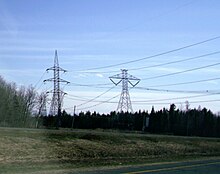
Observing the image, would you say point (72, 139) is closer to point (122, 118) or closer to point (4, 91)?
point (4, 91)

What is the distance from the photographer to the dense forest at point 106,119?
66.2 meters

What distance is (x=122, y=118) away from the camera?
87.1 metres

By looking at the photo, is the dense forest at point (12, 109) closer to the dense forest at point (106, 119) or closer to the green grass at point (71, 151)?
the dense forest at point (106, 119)

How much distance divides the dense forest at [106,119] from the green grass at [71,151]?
29.3m

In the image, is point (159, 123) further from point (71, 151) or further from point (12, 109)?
point (71, 151)

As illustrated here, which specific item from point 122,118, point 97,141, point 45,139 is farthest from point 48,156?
point 122,118

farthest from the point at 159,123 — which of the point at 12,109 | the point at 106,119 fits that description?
the point at 12,109

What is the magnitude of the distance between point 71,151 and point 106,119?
79358 millimetres

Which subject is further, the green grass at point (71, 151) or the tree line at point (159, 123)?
the tree line at point (159, 123)

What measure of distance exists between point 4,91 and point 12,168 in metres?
47.4

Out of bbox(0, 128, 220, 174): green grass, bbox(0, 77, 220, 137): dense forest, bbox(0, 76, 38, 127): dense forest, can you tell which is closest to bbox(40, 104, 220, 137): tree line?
bbox(0, 77, 220, 137): dense forest

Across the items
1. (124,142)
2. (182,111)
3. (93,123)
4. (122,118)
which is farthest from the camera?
(182,111)

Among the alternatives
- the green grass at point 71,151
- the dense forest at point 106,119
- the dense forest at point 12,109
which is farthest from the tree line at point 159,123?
the green grass at point 71,151

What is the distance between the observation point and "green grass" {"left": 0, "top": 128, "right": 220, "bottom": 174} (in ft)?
63.8
